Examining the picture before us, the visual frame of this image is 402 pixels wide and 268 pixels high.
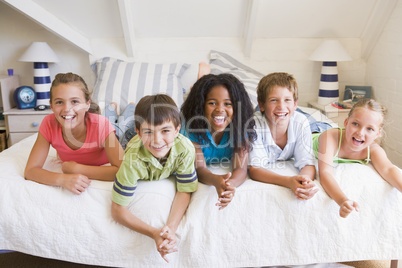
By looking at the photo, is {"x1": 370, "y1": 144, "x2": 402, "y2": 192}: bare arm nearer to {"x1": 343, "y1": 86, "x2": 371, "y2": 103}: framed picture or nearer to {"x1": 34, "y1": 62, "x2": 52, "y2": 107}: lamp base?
{"x1": 343, "y1": 86, "x2": 371, "y2": 103}: framed picture

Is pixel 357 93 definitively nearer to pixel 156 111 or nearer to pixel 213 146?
pixel 213 146

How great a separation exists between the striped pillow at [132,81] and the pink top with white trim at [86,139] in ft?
2.99

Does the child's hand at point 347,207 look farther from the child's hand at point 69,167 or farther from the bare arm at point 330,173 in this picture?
the child's hand at point 69,167

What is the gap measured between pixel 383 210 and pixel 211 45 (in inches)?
77.9

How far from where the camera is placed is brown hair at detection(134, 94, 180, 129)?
1.31 metres

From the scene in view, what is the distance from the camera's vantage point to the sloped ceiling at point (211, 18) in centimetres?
266

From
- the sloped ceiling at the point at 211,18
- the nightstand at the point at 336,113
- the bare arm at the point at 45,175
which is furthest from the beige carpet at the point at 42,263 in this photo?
the sloped ceiling at the point at 211,18

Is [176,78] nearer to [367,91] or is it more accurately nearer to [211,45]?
[211,45]

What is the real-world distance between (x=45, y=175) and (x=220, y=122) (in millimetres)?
714

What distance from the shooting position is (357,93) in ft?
9.41

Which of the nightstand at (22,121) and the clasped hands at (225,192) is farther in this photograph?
the nightstand at (22,121)

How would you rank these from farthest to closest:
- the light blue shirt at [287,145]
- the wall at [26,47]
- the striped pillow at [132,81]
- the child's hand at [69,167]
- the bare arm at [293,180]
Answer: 1. the wall at [26,47]
2. the striped pillow at [132,81]
3. the light blue shirt at [287,145]
4. the child's hand at [69,167]
5. the bare arm at [293,180]

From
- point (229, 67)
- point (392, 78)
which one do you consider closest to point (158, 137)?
point (229, 67)

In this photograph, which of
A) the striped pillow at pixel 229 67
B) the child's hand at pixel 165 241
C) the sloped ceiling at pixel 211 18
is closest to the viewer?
the child's hand at pixel 165 241
